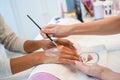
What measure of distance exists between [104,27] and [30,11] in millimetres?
1202

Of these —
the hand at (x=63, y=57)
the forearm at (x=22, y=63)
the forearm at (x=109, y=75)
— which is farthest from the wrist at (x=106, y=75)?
the forearm at (x=22, y=63)

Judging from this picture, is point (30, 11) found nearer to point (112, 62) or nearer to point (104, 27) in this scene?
point (104, 27)

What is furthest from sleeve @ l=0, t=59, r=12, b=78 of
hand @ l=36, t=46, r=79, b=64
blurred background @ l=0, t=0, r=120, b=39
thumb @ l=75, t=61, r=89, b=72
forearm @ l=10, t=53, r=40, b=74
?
blurred background @ l=0, t=0, r=120, b=39

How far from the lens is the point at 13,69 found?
914 millimetres

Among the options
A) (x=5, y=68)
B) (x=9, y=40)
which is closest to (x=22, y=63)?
(x=5, y=68)

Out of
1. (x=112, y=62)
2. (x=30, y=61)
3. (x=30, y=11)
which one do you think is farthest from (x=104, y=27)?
(x=30, y=11)

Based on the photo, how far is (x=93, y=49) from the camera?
919 mm

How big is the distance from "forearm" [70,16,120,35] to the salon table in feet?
0.14

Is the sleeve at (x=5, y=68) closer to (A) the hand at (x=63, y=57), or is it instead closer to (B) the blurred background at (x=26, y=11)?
(A) the hand at (x=63, y=57)

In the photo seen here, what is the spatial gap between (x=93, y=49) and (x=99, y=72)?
21 cm

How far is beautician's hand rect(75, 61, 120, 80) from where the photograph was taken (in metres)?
0.70

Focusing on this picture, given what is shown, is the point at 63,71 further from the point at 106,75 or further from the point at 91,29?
the point at 91,29

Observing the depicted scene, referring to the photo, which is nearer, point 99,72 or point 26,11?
point 99,72

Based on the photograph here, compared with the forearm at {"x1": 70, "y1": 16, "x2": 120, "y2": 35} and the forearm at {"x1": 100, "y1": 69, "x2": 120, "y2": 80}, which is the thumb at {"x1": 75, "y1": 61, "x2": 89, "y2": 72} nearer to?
the forearm at {"x1": 100, "y1": 69, "x2": 120, "y2": 80}
